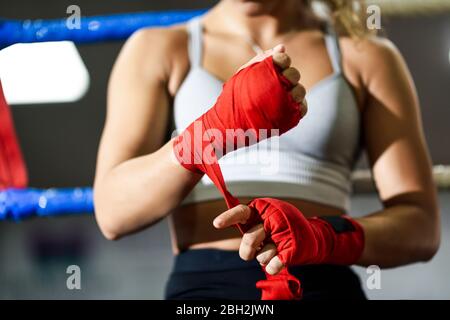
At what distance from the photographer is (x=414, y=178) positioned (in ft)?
3.03

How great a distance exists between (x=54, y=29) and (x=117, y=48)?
2.31m

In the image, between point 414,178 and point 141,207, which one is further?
point 414,178

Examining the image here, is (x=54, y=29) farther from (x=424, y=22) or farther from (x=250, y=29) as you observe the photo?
(x=424, y=22)

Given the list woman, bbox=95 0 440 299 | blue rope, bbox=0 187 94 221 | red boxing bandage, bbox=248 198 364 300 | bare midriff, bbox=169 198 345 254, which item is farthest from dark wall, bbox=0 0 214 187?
red boxing bandage, bbox=248 198 364 300

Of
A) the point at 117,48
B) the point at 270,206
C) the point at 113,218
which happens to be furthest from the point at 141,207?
the point at 117,48

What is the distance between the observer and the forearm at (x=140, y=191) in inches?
29.1

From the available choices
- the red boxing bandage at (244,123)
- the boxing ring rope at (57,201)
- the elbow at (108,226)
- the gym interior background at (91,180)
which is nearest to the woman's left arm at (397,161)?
the boxing ring rope at (57,201)

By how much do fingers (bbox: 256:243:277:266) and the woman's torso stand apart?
0.74 feet

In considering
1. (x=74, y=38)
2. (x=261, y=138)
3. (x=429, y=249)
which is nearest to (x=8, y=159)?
(x=74, y=38)

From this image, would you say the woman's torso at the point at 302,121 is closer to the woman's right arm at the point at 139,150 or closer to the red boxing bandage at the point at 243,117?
the woman's right arm at the point at 139,150

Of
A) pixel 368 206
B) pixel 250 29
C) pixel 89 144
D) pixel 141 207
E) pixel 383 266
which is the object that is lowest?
pixel 368 206

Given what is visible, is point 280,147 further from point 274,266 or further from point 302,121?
point 274,266

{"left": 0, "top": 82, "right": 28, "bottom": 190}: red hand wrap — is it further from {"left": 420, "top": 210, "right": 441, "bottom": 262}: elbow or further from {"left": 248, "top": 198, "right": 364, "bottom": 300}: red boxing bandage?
{"left": 420, "top": 210, "right": 441, "bottom": 262}: elbow

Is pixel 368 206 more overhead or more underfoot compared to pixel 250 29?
more underfoot
